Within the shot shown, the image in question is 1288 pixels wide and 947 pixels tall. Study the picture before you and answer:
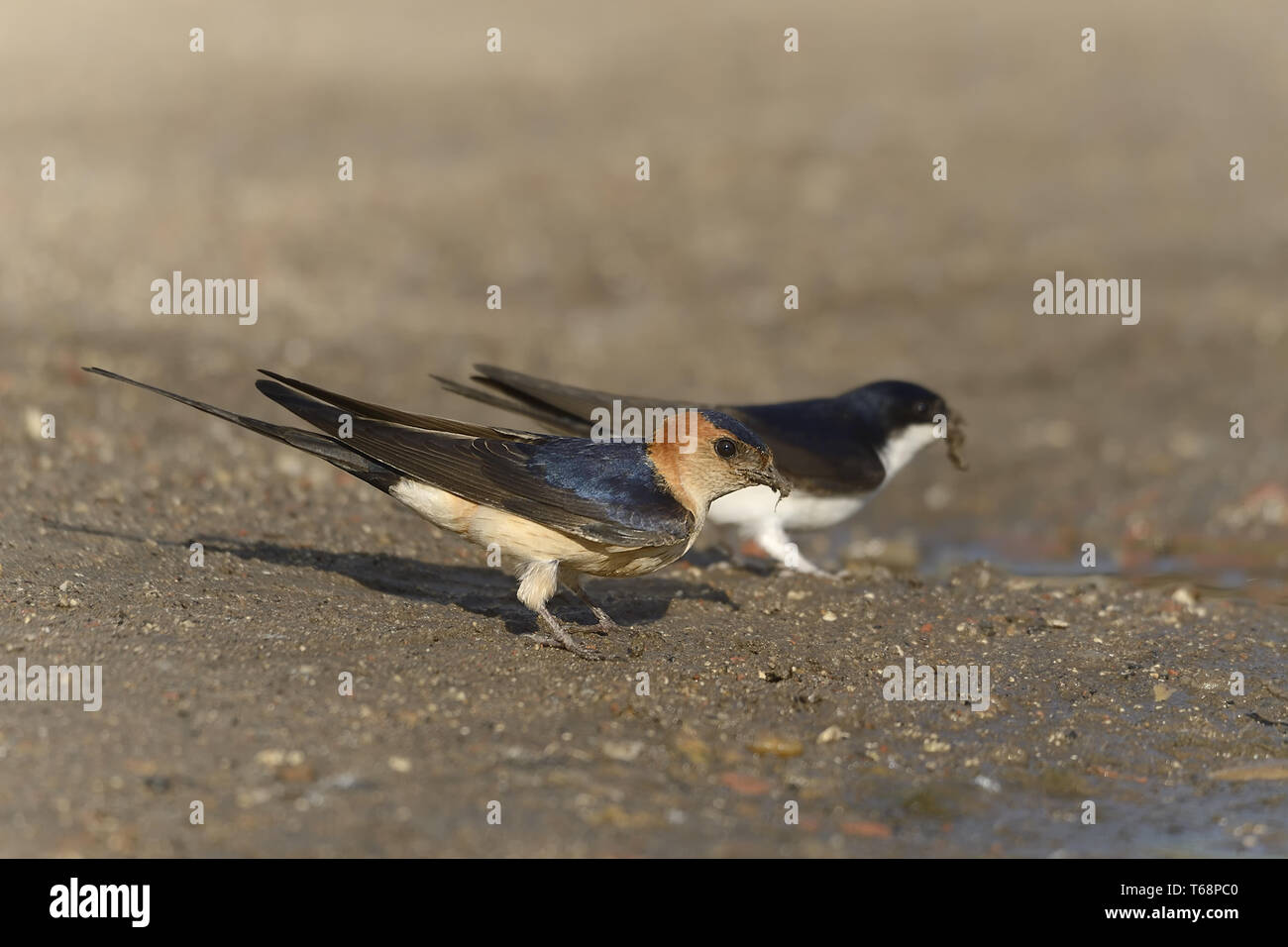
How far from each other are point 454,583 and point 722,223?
26.1 ft

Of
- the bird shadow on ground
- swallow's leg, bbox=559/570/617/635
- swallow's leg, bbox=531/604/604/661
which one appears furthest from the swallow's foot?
the bird shadow on ground

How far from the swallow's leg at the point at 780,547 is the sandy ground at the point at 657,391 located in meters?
0.15

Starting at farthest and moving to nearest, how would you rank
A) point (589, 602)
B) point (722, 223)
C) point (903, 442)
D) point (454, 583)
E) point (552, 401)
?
point (722, 223)
point (903, 442)
point (552, 401)
point (454, 583)
point (589, 602)

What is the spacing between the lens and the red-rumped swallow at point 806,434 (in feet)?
22.2

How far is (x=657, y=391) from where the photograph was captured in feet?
35.8

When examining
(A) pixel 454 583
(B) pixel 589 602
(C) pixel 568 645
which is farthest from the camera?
(A) pixel 454 583

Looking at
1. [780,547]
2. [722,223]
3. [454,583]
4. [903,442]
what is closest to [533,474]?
[454,583]

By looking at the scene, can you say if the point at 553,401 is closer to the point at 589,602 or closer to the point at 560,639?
the point at 589,602

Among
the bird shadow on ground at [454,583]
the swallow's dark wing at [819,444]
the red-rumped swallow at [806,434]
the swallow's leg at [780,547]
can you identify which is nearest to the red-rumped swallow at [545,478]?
the bird shadow on ground at [454,583]

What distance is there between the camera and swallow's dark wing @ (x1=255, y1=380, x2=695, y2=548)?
5191mm

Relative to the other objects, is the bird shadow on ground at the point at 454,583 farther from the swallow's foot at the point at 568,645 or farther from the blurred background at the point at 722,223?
the blurred background at the point at 722,223

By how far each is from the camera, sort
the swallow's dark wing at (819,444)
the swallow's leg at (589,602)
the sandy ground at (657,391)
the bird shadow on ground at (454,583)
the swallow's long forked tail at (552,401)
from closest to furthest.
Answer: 1. the sandy ground at (657,391)
2. the swallow's leg at (589,602)
3. the bird shadow on ground at (454,583)
4. the swallow's long forked tail at (552,401)
5. the swallow's dark wing at (819,444)

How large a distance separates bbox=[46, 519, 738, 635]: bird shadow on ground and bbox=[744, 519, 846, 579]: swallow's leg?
1.25 ft

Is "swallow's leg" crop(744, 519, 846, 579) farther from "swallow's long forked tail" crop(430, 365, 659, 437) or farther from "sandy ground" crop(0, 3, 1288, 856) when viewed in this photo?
"swallow's long forked tail" crop(430, 365, 659, 437)
